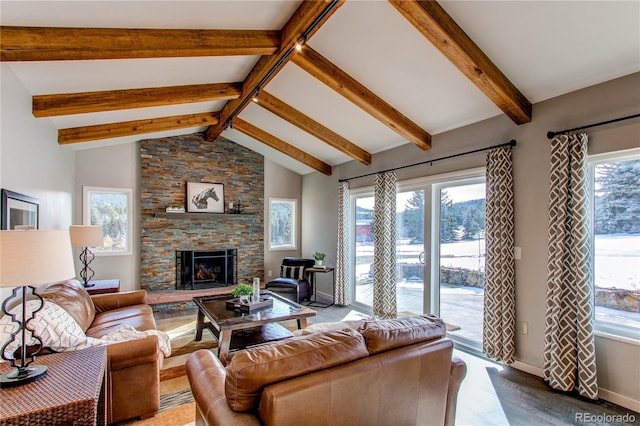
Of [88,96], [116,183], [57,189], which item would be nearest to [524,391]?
[88,96]

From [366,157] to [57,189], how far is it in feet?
14.5

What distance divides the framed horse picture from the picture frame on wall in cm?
300

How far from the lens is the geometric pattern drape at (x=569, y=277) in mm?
2660

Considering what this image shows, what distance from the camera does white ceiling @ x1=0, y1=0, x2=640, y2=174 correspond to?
7.42 ft

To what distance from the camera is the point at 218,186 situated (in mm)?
6473

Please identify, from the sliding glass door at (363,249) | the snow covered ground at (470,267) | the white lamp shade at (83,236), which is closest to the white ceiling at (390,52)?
the white lamp shade at (83,236)

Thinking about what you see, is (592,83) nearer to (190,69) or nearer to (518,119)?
(518,119)

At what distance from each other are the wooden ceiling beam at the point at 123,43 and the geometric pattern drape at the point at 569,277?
288 centimetres

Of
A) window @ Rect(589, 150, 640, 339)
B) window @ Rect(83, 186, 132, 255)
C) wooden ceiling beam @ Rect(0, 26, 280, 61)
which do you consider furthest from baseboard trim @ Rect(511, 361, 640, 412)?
window @ Rect(83, 186, 132, 255)

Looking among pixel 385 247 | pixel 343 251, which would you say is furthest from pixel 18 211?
pixel 343 251

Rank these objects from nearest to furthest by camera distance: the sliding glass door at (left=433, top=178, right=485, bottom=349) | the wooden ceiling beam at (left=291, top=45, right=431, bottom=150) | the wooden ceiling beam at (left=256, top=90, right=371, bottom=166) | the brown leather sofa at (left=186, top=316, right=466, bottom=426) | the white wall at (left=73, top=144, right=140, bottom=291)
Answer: the brown leather sofa at (left=186, top=316, right=466, bottom=426) → the wooden ceiling beam at (left=291, top=45, right=431, bottom=150) → the sliding glass door at (left=433, top=178, right=485, bottom=349) → the wooden ceiling beam at (left=256, top=90, right=371, bottom=166) → the white wall at (left=73, top=144, right=140, bottom=291)

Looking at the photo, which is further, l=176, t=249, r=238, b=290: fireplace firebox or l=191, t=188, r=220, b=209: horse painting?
l=191, t=188, r=220, b=209: horse painting
